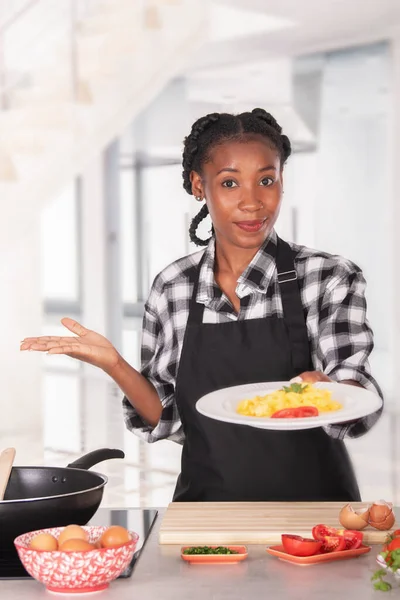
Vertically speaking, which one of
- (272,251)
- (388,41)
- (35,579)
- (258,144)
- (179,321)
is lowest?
(35,579)

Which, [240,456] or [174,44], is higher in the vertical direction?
[174,44]

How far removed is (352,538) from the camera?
1.65 m

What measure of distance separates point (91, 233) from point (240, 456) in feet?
26.8

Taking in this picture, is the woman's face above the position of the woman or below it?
above

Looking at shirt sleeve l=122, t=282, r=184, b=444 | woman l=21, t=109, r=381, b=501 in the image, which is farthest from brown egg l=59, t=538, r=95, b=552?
shirt sleeve l=122, t=282, r=184, b=444

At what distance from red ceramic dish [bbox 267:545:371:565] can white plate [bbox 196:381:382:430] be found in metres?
0.22

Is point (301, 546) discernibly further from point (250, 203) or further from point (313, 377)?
point (250, 203)

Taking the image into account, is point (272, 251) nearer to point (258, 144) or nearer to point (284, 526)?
point (258, 144)

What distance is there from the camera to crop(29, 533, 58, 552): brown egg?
1471 mm

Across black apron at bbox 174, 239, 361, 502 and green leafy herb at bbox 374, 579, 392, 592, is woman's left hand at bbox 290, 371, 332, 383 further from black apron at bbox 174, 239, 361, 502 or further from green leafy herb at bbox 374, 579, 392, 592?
green leafy herb at bbox 374, 579, 392, 592

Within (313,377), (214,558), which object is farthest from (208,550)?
(313,377)

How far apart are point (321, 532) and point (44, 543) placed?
1.57 feet

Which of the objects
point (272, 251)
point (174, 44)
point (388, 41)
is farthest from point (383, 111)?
point (272, 251)

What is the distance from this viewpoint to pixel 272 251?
241 cm
